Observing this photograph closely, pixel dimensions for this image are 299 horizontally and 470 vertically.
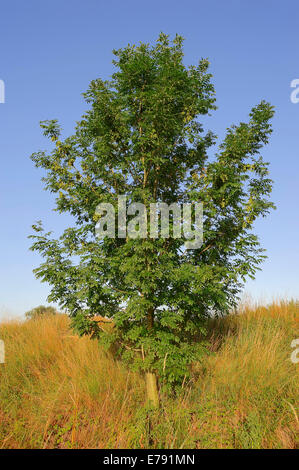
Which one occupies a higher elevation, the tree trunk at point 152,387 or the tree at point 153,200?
the tree at point 153,200

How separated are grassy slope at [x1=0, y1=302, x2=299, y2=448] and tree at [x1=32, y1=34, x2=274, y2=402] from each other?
782mm

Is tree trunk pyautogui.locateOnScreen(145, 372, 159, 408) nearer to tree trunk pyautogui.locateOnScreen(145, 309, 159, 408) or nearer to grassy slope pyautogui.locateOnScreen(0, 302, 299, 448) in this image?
tree trunk pyautogui.locateOnScreen(145, 309, 159, 408)

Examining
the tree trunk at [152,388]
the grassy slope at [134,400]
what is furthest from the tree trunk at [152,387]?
the grassy slope at [134,400]

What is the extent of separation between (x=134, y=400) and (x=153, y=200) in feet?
14.2

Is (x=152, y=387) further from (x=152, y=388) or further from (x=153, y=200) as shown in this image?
(x=153, y=200)

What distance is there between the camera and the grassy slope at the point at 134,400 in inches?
242

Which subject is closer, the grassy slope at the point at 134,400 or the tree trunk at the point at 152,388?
the grassy slope at the point at 134,400

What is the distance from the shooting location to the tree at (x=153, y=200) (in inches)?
285

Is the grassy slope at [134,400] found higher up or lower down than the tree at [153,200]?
lower down

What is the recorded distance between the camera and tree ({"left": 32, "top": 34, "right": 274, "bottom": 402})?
723 cm

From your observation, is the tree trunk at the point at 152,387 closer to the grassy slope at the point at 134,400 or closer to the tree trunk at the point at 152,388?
the tree trunk at the point at 152,388

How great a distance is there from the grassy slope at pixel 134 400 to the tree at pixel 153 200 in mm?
782

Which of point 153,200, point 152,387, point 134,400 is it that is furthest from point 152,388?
point 153,200

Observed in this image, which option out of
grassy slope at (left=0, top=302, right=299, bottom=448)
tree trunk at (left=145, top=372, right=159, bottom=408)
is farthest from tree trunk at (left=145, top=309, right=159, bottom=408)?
grassy slope at (left=0, top=302, right=299, bottom=448)
